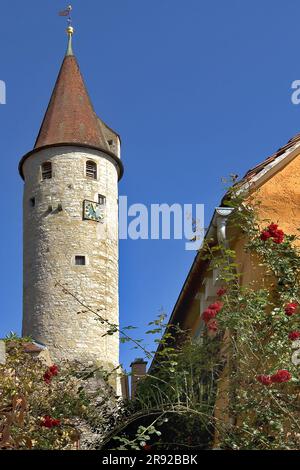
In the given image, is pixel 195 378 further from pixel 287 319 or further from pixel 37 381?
pixel 37 381

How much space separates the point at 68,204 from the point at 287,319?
26081mm

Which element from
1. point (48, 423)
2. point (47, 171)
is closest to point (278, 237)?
point (48, 423)

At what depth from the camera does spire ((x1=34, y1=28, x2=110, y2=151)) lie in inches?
1345

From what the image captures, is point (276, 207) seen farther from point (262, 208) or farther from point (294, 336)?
point (294, 336)

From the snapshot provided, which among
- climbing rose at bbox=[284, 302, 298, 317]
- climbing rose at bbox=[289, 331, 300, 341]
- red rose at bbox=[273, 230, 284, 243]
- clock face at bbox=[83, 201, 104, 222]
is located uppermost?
clock face at bbox=[83, 201, 104, 222]

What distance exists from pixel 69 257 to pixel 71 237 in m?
0.71

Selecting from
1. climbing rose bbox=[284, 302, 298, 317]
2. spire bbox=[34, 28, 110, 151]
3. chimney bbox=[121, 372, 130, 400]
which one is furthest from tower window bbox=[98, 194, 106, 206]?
climbing rose bbox=[284, 302, 298, 317]

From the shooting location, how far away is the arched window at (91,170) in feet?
110

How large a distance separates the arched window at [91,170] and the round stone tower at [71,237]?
35mm

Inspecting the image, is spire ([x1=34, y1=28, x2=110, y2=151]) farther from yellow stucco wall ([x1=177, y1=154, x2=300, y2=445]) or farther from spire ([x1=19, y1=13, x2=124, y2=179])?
yellow stucco wall ([x1=177, y1=154, x2=300, y2=445])

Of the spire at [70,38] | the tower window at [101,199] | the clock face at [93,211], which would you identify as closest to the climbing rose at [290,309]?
the clock face at [93,211]

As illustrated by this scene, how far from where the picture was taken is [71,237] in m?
32.1

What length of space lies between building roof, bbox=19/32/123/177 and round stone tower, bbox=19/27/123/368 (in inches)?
1.8

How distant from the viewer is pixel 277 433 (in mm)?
6262
